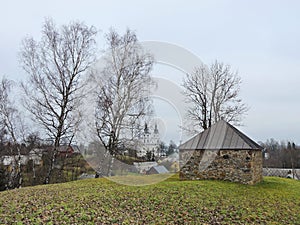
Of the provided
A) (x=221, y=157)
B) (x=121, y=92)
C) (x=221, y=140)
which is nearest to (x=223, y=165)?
A: (x=221, y=157)

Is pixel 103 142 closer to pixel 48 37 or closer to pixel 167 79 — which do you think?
pixel 167 79

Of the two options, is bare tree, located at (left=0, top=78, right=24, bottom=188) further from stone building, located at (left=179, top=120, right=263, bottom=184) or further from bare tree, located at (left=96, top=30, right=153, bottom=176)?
stone building, located at (left=179, top=120, right=263, bottom=184)

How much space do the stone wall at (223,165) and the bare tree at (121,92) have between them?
150 inches

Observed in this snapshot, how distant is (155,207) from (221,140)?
22.4ft

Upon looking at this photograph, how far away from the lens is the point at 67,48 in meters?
15.1

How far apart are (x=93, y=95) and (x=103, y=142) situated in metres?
2.95

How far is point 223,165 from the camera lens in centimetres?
1237

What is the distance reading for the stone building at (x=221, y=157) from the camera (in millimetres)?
11914

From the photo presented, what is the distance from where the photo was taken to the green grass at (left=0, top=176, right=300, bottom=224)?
5.99 metres

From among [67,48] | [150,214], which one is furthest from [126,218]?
[67,48]

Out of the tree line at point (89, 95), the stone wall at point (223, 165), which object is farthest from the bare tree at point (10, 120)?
the stone wall at point (223, 165)

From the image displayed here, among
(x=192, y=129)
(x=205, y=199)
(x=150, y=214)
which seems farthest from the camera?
(x=192, y=129)

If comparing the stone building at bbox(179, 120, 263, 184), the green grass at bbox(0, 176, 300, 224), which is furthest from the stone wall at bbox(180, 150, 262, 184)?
the green grass at bbox(0, 176, 300, 224)

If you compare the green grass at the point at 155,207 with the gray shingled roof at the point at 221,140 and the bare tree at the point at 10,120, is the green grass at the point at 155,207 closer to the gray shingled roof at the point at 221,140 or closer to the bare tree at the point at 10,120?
the gray shingled roof at the point at 221,140
